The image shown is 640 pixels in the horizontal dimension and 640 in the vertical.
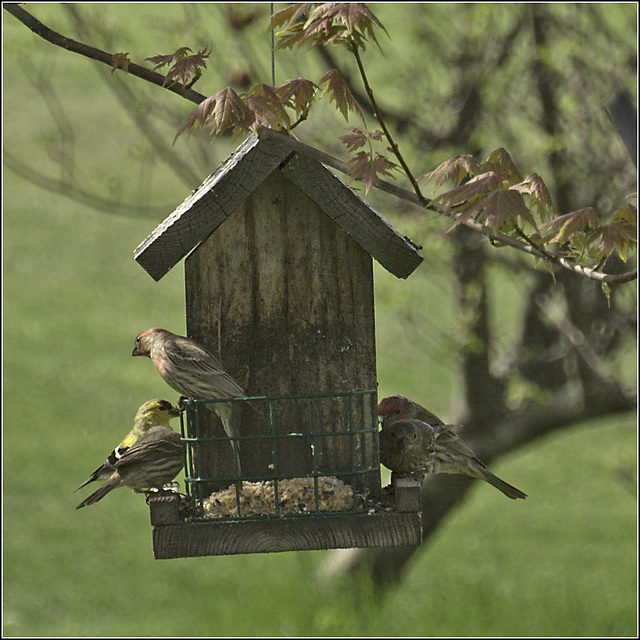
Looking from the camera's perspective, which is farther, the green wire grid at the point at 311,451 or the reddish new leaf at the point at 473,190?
the green wire grid at the point at 311,451

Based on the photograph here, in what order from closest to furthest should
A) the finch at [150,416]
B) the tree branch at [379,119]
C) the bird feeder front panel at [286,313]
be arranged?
the tree branch at [379,119] → the bird feeder front panel at [286,313] → the finch at [150,416]

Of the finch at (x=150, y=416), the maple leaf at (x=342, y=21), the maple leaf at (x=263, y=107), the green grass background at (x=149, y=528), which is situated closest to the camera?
the maple leaf at (x=342, y=21)

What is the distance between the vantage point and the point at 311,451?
13.2ft

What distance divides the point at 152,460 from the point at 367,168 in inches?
59.7

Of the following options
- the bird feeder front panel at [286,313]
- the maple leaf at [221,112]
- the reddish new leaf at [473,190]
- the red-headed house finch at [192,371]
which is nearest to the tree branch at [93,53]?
the maple leaf at [221,112]

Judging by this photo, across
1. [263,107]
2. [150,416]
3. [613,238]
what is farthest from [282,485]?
[613,238]

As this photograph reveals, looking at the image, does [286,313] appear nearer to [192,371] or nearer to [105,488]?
[192,371]

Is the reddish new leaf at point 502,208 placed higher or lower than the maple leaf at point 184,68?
lower

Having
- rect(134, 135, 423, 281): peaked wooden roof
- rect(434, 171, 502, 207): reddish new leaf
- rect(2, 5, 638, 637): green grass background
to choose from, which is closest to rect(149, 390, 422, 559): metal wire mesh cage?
rect(134, 135, 423, 281): peaked wooden roof

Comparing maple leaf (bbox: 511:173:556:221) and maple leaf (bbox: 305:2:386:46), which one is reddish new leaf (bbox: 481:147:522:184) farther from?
maple leaf (bbox: 305:2:386:46)

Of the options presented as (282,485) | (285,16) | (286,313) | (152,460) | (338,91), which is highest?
(285,16)

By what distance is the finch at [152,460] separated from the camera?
415 centimetres

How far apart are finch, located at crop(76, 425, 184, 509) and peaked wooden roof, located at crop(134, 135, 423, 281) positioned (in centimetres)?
70

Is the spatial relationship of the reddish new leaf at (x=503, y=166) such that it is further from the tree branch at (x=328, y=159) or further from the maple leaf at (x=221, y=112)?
the maple leaf at (x=221, y=112)
